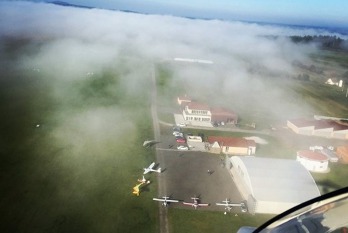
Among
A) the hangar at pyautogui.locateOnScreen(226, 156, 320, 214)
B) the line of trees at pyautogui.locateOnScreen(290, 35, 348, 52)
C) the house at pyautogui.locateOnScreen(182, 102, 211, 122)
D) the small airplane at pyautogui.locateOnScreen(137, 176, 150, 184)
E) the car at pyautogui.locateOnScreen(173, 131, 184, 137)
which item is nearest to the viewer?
the hangar at pyautogui.locateOnScreen(226, 156, 320, 214)

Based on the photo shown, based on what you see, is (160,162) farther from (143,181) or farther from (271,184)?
(271,184)

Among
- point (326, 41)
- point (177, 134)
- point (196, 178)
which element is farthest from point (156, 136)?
point (326, 41)

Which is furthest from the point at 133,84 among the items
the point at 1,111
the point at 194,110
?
the point at 1,111

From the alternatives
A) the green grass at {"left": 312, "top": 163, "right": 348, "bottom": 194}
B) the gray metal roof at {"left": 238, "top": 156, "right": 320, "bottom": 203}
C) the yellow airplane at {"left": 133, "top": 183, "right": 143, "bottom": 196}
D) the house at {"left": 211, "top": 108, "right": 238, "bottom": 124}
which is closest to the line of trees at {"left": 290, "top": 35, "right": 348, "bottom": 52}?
the house at {"left": 211, "top": 108, "right": 238, "bottom": 124}

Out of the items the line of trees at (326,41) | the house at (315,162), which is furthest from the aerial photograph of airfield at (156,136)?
the line of trees at (326,41)

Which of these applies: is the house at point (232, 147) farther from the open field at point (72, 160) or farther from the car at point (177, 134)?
the open field at point (72, 160)

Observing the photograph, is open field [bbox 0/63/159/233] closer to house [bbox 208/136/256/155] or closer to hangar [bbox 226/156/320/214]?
house [bbox 208/136/256/155]

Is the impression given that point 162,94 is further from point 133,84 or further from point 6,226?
point 6,226
